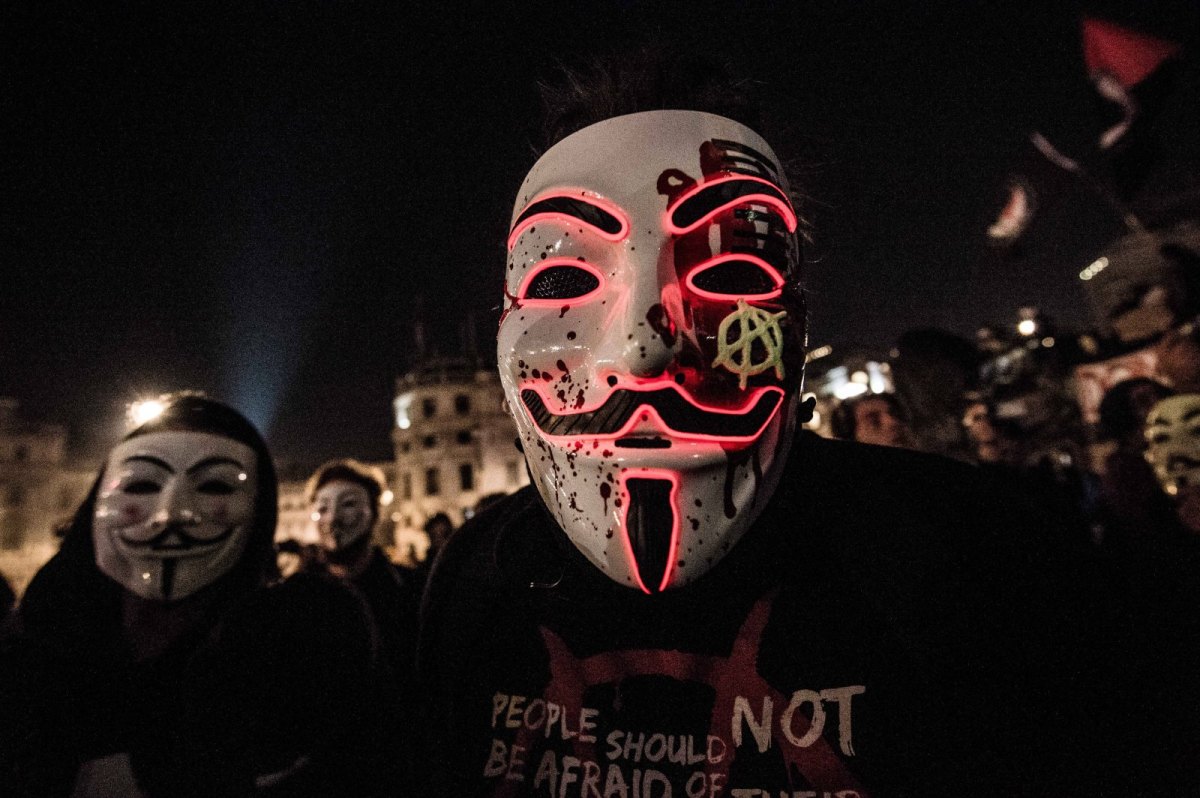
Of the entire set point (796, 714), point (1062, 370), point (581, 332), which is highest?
point (1062, 370)

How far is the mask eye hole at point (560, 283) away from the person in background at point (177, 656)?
1593 millimetres

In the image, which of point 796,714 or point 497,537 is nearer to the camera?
point 796,714

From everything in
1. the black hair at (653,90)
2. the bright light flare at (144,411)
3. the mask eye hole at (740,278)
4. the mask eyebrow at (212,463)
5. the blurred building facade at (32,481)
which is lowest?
the mask eyebrow at (212,463)

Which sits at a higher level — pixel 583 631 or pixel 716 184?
pixel 716 184

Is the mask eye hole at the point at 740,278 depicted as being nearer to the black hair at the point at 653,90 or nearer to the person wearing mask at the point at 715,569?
the person wearing mask at the point at 715,569

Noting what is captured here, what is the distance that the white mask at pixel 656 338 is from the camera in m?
1.40

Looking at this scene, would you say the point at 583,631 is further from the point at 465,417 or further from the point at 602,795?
the point at 465,417

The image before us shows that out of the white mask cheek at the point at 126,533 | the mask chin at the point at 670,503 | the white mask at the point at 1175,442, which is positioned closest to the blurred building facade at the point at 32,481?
the white mask cheek at the point at 126,533

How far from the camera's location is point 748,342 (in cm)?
144

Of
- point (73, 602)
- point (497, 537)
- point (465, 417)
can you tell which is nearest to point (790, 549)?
point (497, 537)

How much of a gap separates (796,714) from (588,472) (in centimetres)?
69

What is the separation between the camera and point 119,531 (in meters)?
2.49

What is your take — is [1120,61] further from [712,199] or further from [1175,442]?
[712,199]

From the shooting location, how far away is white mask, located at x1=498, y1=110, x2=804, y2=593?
140 centimetres
